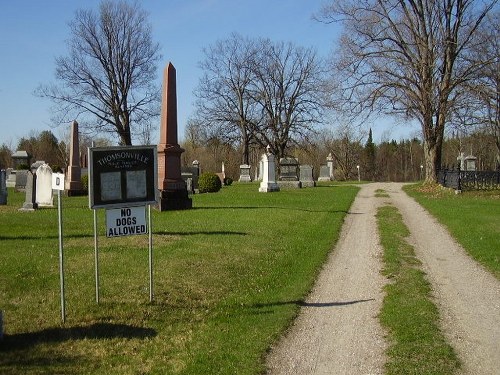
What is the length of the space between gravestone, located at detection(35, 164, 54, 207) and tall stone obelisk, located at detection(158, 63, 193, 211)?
3.57 meters

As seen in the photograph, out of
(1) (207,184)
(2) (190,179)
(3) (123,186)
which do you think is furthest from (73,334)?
(1) (207,184)

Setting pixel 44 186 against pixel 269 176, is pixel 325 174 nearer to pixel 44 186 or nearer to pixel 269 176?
pixel 269 176

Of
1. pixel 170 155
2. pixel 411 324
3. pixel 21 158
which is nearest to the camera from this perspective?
pixel 411 324

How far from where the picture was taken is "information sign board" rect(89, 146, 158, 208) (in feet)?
20.6

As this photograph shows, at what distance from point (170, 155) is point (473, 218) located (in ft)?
31.7

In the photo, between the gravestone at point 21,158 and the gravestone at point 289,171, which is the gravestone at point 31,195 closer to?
the gravestone at point 289,171

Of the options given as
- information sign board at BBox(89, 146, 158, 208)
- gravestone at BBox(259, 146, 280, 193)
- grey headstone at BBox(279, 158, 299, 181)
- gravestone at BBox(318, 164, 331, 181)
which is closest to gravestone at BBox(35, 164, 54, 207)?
Result: information sign board at BBox(89, 146, 158, 208)

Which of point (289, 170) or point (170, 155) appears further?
point (289, 170)

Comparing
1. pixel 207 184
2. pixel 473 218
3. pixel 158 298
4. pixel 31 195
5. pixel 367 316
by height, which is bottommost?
pixel 367 316

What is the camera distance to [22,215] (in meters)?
15.3

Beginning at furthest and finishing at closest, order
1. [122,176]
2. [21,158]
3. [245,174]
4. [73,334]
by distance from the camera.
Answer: [245,174]
[21,158]
[122,176]
[73,334]

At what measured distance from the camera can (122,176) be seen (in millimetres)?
6453

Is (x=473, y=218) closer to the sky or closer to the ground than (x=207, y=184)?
closer to the ground

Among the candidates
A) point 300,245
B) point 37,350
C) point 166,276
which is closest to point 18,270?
point 166,276
